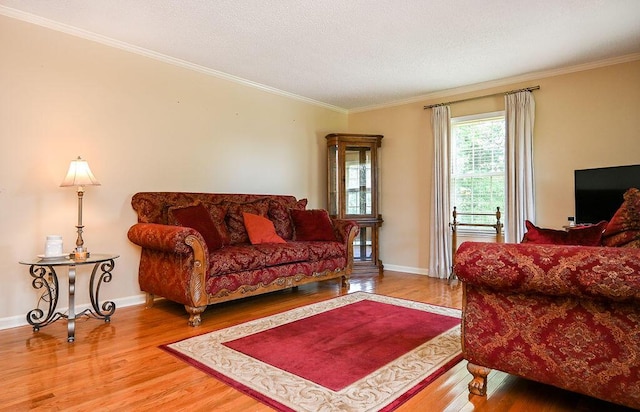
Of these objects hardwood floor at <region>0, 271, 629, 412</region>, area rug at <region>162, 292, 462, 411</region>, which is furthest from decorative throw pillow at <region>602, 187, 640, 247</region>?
area rug at <region>162, 292, 462, 411</region>

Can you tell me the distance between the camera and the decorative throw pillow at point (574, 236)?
1.74m

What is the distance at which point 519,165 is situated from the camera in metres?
4.50

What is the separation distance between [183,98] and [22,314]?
249 centimetres

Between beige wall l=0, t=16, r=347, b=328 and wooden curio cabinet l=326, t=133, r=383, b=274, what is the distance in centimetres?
113

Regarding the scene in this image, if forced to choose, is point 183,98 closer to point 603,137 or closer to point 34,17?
point 34,17

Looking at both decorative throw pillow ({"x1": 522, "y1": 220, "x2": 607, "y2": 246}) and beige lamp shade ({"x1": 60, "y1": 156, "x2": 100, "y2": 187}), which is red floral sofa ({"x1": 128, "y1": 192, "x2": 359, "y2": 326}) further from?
decorative throw pillow ({"x1": 522, "y1": 220, "x2": 607, "y2": 246})

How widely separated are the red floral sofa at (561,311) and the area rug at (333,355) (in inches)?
18.1

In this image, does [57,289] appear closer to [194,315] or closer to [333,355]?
[194,315]

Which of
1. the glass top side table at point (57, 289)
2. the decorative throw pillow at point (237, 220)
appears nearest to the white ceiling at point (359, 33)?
the decorative throw pillow at point (237, 220)

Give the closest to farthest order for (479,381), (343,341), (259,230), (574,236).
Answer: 1. (574,236)
2. (479,381)
3. (343,341)
4. (259,230)

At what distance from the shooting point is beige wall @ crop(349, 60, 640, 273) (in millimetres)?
3990

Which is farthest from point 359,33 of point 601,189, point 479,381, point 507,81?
point 479,381

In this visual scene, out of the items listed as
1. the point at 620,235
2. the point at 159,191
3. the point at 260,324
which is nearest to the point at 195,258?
the point at 260,324

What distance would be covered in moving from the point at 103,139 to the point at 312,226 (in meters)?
2.33
